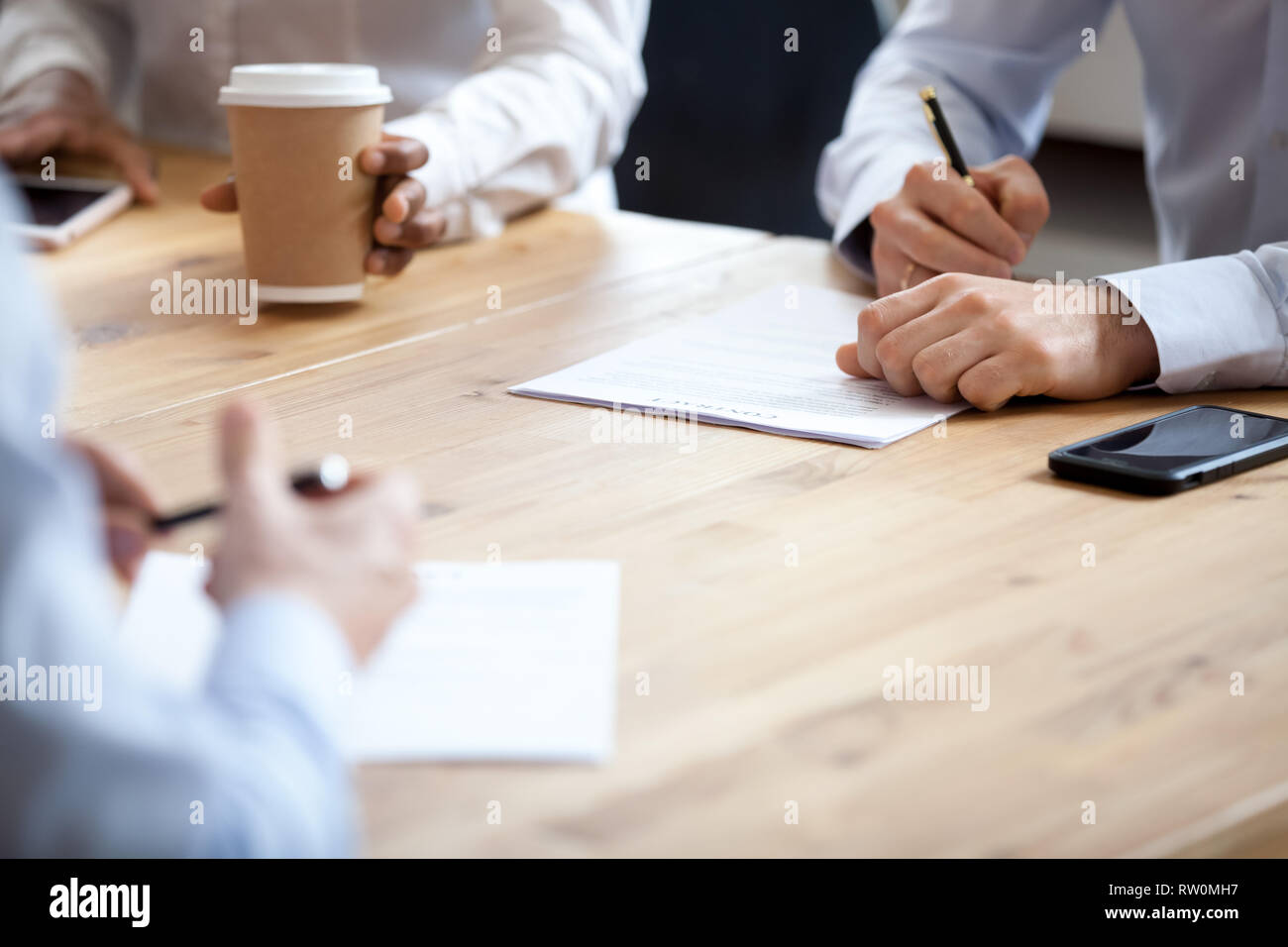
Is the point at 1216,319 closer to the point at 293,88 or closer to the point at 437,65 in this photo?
the point at 293,88

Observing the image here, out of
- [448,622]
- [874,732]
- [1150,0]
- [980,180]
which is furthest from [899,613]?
[1150,0]

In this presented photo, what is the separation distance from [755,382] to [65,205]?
865mm

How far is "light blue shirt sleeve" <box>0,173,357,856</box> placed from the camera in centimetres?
39

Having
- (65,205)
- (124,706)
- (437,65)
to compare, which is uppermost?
(124,706)

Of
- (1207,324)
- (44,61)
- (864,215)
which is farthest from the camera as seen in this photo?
(44,61)

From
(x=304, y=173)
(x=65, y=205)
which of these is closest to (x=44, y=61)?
(x=65, y=205)

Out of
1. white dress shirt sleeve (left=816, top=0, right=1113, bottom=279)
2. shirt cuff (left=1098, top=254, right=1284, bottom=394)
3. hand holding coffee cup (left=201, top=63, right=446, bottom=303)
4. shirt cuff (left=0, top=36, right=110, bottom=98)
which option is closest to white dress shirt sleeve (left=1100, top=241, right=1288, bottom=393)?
shirt cuff (left=1098, top=254, right=1284, bottom=394)

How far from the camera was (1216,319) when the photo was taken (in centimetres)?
96

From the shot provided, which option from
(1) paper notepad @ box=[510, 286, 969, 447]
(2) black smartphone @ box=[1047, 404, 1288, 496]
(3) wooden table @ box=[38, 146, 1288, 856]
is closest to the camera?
(3) wooden table @ box=[38, 146, 1288, 856]

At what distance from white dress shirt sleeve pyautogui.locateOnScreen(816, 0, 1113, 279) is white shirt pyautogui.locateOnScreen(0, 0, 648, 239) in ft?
0.98

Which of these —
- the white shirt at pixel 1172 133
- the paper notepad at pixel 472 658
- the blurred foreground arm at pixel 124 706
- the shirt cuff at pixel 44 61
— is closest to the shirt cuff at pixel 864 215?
the white shirt at pixel 1172 133

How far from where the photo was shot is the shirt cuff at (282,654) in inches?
17.9

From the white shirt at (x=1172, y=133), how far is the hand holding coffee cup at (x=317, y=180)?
1.40 feet

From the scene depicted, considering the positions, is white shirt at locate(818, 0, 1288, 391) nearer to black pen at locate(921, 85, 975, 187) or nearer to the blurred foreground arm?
black pen at locate(921, 85, 975, 187)
